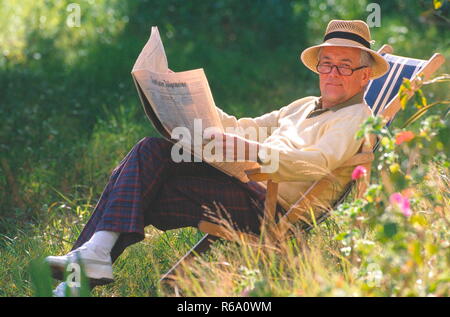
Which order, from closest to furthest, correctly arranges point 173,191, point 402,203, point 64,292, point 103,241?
point 402,203, point 64,292, point 103,241, point 173,191

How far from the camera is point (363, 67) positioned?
483cm

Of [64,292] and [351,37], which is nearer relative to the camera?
[64,292]

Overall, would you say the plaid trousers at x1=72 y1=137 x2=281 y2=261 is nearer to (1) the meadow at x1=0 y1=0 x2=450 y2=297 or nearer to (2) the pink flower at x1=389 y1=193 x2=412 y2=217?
(1) the meadow at x1=0 y1=0 x2=450 y2=297

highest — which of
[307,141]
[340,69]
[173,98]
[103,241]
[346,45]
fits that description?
[346,45]

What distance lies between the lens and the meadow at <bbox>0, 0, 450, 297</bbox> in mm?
3676

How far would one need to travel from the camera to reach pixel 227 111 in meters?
8.63

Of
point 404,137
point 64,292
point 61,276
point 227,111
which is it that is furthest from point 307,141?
point 227,111

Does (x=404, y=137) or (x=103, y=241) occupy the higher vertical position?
(x=404, y=137)

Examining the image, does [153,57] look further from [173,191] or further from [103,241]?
[103,241]

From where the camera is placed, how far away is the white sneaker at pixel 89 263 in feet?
13.4

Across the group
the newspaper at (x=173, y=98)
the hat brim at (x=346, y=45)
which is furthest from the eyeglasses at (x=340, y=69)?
the newspaper at (x=173, y=98)

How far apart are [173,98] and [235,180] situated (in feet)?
2.02

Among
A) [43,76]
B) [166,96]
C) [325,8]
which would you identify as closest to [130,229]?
[166,96]

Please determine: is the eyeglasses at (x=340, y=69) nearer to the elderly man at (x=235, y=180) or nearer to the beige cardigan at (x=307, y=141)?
the elderly man at (x=235, y=180)
